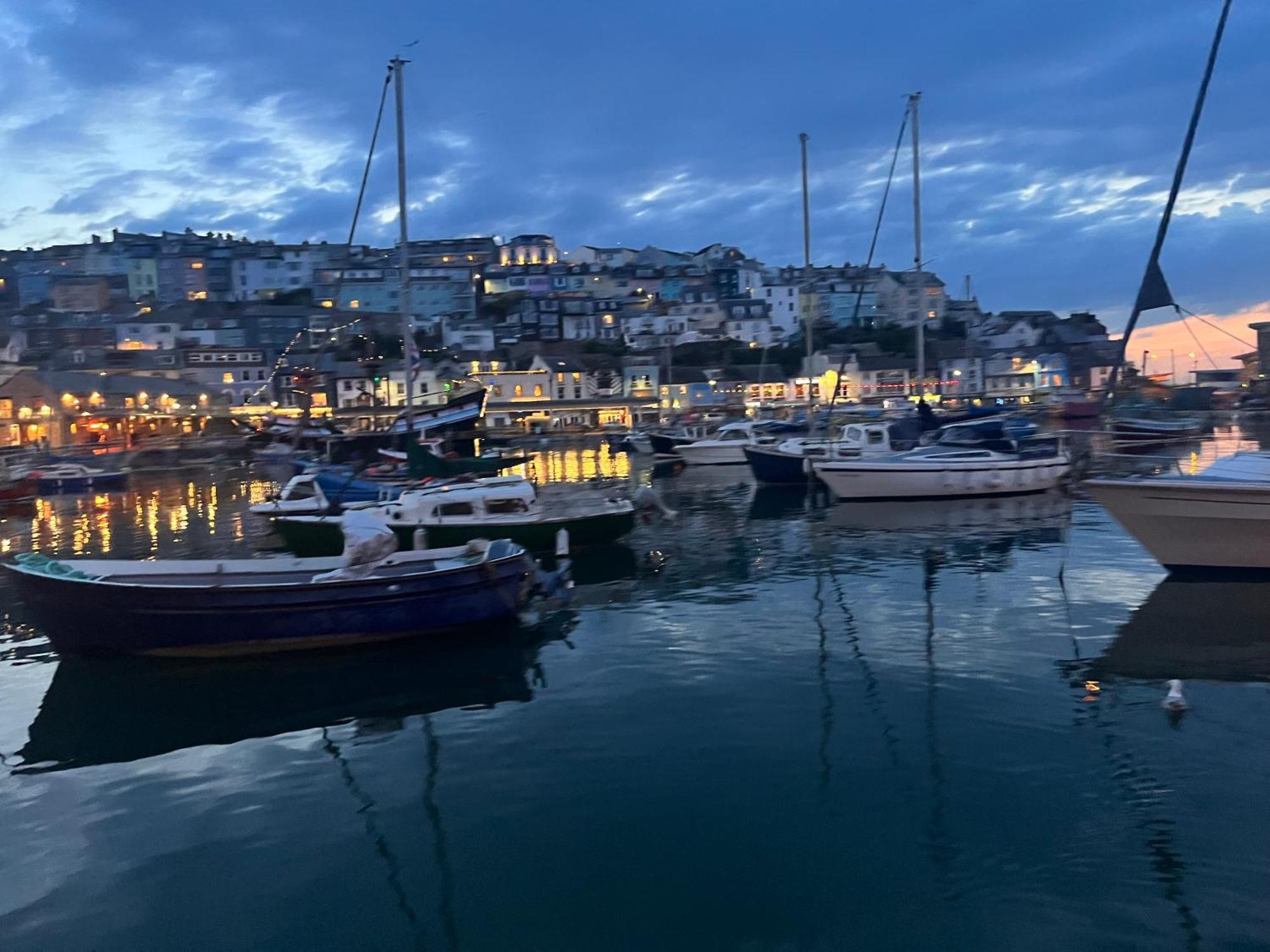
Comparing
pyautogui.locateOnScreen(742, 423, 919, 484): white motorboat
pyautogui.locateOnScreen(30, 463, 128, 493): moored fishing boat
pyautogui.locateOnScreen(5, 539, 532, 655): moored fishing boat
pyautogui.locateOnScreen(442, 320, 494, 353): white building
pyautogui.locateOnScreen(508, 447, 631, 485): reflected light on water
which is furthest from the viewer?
pyautogui.locateOnScreen(442, 320, 494, 353): white building

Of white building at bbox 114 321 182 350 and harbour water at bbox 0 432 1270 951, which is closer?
harbour water at bbox 0 432 1270 951

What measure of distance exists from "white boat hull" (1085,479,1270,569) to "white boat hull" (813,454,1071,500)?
508 inches

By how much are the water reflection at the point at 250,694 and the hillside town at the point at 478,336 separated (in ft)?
232

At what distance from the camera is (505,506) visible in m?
22.8

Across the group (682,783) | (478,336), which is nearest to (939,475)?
(682,783)

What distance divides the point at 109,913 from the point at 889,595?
1356cm

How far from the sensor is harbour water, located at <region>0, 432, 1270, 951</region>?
730 cm

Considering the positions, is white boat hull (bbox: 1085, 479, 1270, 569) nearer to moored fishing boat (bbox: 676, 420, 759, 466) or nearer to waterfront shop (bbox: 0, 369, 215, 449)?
moored fishing boat (bbox: 676, 420, 759, 466)

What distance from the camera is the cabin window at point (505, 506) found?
22594 millimetres

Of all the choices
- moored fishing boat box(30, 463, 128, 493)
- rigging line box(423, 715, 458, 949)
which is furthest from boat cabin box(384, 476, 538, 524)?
moored fishing boat box(30, 463, 128, 493)

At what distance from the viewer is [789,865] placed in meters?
7.90

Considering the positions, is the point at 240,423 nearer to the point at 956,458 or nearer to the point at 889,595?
the point at 956,458

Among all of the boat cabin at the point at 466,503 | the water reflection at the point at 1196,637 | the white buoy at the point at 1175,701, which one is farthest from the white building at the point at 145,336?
the white buoy at the point at 1175,701

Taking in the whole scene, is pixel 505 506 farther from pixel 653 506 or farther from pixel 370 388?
pixel 370 388
